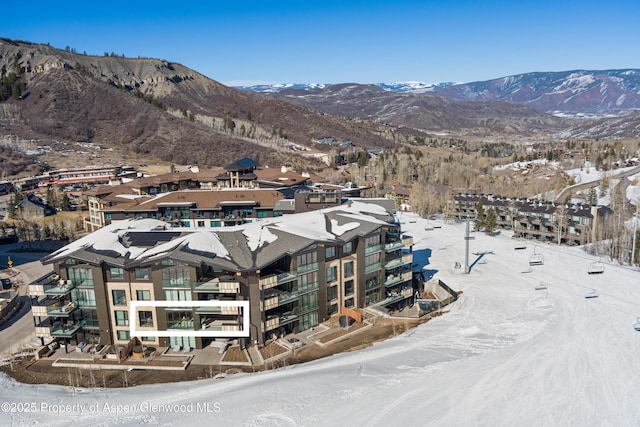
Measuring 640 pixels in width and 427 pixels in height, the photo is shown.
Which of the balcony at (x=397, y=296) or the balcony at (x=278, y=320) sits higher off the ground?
the balcony at (x=278, y=320)

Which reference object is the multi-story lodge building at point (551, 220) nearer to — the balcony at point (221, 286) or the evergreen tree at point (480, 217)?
the evergreen tree at point (480, 217)

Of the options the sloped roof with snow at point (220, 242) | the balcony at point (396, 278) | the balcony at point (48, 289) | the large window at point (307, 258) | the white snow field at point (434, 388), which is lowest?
the white snow field at point (434, 388)

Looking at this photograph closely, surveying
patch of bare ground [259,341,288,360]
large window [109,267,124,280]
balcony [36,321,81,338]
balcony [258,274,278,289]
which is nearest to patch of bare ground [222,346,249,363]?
patch of bare ground [259,341,288,360]

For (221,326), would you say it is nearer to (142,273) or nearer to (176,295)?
(176,295)

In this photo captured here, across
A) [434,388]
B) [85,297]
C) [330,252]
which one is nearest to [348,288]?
[330,252]

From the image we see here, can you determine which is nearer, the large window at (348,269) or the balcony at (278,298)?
the balcony at (278,298)

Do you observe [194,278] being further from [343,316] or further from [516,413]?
[516,413]

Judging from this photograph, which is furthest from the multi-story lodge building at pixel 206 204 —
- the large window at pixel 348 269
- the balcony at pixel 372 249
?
the large window at pixel 348 269

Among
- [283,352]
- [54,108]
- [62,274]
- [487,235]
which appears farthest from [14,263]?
[54,108]
